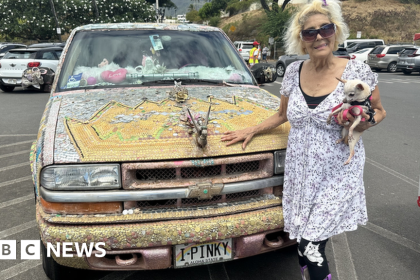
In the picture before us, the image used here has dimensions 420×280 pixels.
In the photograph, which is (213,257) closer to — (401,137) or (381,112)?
(381,112)

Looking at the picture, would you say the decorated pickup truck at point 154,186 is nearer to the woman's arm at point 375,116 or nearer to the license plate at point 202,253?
Result: the license plate at point 202,253

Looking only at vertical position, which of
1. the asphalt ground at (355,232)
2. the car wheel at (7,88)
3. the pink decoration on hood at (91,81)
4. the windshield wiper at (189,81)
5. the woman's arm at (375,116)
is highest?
the pink decoration on hood at (91,81)

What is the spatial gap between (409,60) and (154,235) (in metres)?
22.5

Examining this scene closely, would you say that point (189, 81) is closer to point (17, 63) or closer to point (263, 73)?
point (263, 73)

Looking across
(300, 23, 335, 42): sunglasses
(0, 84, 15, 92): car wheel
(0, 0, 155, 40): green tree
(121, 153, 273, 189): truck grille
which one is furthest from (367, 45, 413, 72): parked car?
(0, 0, 155, 40): green tree

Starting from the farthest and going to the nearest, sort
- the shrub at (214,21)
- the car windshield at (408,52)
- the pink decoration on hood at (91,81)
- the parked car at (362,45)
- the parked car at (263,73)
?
the shrub at (214,21) < the parked car at (362,45) < the car windshield at (408,52) < the parked car at (263,73) < the pink decoration on hood at (91,81)

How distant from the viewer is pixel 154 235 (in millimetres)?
2049

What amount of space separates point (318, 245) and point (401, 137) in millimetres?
5870

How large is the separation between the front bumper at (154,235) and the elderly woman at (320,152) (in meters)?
0.26

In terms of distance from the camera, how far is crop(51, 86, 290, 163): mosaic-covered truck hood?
2152 millimetres

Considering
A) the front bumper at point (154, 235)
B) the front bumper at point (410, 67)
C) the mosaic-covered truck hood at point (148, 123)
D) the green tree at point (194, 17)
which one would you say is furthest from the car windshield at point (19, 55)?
the green tree at point (194, 17)

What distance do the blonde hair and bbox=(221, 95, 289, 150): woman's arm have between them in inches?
15.5

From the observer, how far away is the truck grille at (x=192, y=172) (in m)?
2.12

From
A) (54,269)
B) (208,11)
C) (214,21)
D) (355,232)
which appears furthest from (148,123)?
(208,11)
